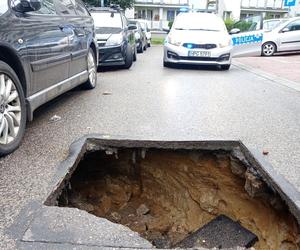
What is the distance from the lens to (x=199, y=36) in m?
10.9

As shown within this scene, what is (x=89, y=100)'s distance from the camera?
633cm

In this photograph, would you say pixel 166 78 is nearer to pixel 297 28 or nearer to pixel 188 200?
pixel 188 200

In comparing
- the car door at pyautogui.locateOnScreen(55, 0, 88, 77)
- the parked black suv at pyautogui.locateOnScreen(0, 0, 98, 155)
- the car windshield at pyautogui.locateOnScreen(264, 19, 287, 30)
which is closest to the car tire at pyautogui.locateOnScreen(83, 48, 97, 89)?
the car door at pyautogui.locateOnScreen(55, 0, 88, 77)

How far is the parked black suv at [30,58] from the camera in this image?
3531mm

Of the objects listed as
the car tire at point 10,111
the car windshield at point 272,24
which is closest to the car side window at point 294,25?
the car windshield at point 272,24

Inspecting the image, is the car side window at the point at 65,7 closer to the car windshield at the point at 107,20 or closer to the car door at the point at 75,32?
the car door at the point at 75,32

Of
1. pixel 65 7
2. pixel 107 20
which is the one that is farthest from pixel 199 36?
pixel 65 7

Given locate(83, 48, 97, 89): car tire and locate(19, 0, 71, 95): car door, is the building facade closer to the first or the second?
locate(83, 48, 97, 89): car tire

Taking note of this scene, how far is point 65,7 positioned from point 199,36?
5.89m

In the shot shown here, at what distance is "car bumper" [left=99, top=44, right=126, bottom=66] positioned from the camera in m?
10.1

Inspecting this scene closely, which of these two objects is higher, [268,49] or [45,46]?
[45,46]

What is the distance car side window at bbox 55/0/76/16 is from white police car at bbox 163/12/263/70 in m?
5.13

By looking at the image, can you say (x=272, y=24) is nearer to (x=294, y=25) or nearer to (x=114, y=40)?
(x=294, y=25)

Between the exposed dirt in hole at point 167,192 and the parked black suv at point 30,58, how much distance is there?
0.89 m
